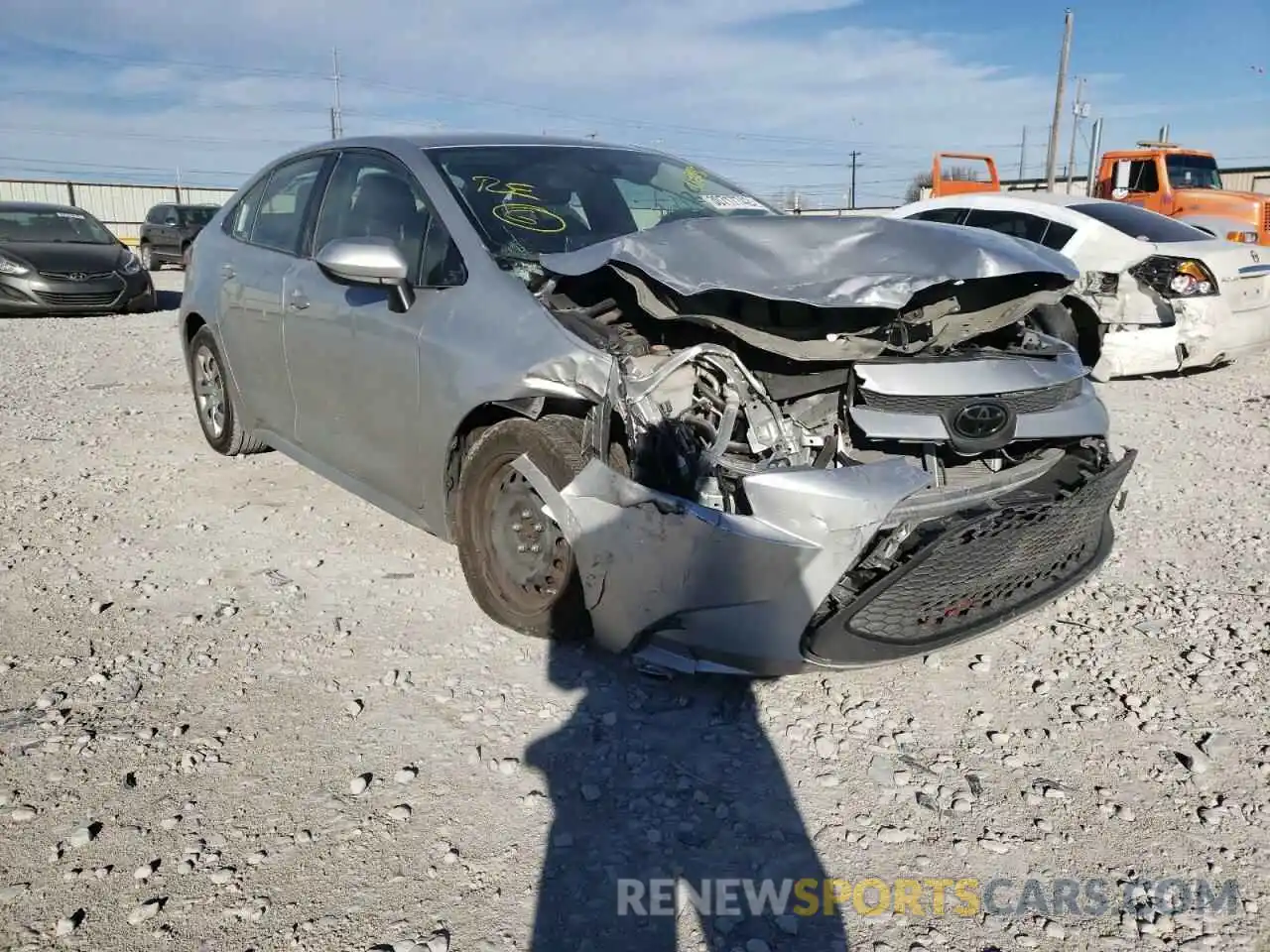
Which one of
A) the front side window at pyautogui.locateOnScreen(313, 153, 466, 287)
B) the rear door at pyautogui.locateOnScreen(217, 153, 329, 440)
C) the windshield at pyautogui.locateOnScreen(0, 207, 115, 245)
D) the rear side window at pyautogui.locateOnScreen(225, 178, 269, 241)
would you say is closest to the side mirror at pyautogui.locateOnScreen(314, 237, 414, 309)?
the front side window at pyautogui.locateOnScreen(313, 153, 466, 287)

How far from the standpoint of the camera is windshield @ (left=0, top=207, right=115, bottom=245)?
40.4 ft

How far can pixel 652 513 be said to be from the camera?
8.59ft

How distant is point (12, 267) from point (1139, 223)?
1208 cm

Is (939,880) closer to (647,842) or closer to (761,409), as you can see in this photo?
(647,842)

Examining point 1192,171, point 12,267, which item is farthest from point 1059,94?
point 12,267

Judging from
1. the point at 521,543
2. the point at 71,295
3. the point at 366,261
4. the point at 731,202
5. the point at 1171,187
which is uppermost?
the point at 1171,187

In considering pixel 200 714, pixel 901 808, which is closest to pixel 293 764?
pixel 200 714

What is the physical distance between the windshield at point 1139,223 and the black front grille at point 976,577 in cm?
508

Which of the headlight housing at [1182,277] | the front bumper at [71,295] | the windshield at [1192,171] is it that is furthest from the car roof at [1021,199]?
the front bumper at [71,295]

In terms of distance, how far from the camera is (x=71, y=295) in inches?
465

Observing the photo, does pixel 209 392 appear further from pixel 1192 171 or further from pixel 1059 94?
pixel 1059 94

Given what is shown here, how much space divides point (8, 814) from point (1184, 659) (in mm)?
3515

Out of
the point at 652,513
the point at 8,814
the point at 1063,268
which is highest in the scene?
the point at 1063,268

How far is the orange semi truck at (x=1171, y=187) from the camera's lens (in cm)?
1507
